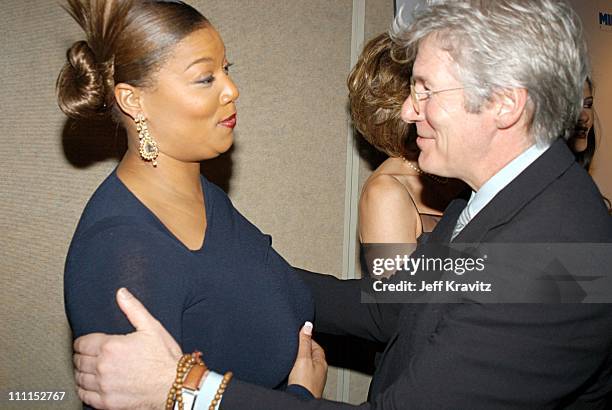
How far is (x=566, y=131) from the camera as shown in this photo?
3.80 feet

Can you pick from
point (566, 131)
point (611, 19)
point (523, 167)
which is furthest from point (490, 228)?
point (611, 19)

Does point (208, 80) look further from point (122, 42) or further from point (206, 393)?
point (206, 393)

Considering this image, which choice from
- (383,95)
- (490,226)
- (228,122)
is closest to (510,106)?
(490,226)

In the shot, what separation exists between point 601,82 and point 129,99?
240cm

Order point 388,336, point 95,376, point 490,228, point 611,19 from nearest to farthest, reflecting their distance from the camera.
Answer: point 95,376
point 490,228
point 388,336
point 611,19

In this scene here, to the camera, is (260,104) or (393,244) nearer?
(393,244)

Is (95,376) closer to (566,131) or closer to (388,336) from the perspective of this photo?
(388,336)

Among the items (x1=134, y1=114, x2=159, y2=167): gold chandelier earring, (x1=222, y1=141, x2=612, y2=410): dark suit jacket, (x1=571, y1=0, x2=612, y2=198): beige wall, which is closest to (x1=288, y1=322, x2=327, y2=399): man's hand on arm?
(x1=222, y1=141, x2=612, y2=410): dark suit jacket

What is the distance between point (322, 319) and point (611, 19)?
2.21 m

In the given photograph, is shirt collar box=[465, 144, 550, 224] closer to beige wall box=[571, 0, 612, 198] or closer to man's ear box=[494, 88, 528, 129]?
man's ear box=[494, 88, 528, 129]

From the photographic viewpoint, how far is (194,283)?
1014 millimetres

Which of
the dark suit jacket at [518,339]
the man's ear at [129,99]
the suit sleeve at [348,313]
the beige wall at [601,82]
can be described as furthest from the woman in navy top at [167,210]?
the beige wall at [601,82]

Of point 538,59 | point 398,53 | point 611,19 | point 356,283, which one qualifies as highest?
point 611,19

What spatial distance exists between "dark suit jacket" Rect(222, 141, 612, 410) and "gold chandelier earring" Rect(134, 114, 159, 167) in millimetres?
418
